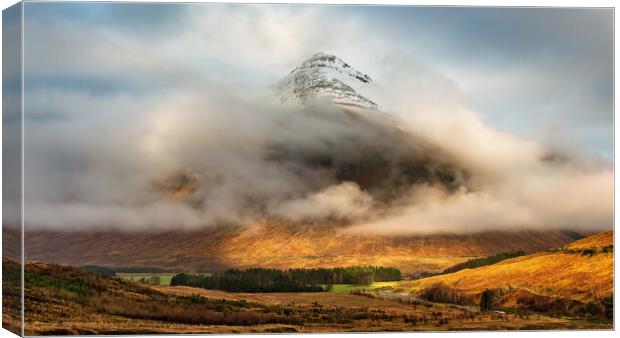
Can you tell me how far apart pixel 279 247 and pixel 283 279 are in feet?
1.55

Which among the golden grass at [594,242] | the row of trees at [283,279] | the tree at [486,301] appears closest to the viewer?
the row of trees at [283,279]

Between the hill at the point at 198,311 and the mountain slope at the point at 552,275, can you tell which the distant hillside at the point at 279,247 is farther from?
the hill at the point at 198,311

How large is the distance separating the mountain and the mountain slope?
2908mm

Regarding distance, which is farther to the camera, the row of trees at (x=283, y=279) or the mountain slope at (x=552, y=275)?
the mountain slope at (x=552, y=275)

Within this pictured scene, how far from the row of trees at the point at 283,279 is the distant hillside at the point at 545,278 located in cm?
61

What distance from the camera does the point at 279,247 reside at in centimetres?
1786

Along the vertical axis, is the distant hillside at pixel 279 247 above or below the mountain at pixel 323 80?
below

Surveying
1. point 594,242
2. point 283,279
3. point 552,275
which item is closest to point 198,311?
point 283,279

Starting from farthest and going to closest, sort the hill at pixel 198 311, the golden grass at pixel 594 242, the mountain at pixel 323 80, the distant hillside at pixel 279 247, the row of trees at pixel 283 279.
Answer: the golden grass at pixel 594 242
the mountain at pixel 323 80
the row of trees at pixel 283 279
the distant hillside at pixel 279 247
the hill at pixel 198 311

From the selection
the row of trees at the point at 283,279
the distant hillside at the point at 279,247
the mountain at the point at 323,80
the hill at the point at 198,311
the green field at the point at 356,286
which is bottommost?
the hill at the point at 198,311

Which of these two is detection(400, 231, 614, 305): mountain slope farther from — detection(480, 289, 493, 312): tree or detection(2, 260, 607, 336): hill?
detection(2, 260, 607, 336): hill

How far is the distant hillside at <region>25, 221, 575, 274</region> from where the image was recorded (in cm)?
1741

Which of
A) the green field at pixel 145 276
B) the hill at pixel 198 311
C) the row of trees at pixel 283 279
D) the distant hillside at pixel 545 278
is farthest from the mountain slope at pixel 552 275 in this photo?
the green field at pixel 145 276

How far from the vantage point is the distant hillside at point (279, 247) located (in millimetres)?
17406
